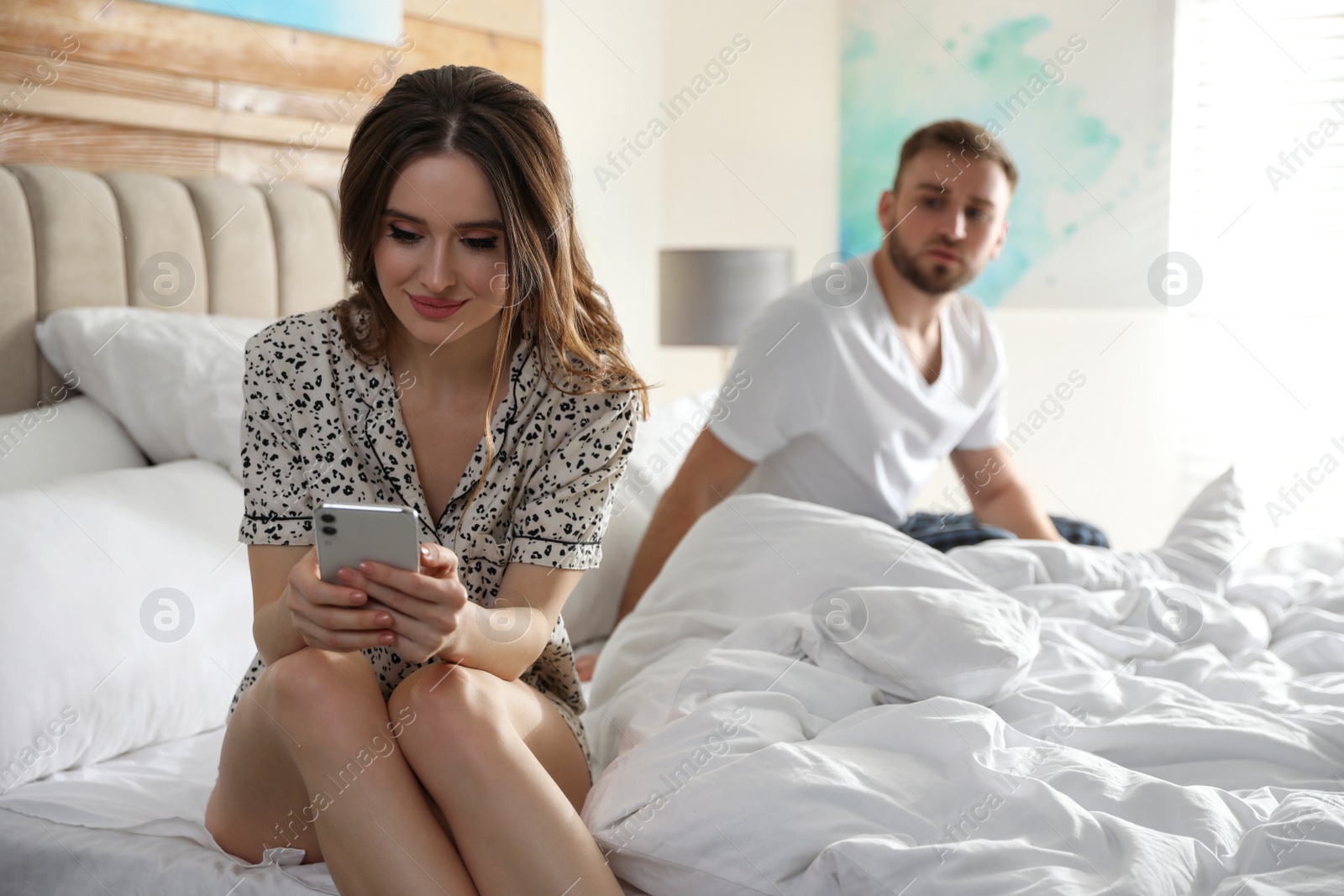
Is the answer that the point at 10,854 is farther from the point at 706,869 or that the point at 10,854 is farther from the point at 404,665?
the point at 706,869

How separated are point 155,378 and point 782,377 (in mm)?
1058

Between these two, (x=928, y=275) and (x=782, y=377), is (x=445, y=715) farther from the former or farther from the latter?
(x=928, y=275)

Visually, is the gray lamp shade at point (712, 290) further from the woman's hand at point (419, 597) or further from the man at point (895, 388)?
the woman's hand at point (419, 597)

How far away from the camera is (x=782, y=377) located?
208 centimetres

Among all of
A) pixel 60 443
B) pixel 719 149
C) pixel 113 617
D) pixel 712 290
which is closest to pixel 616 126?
pixel 719 149

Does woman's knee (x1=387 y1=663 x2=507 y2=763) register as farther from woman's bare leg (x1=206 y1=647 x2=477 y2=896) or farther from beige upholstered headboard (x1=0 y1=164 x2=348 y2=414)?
beige upholstered headboard (x1=0 y1=164 x2=348 y2=414)

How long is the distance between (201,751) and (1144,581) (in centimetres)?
135

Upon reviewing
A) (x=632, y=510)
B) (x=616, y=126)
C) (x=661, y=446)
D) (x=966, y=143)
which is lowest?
(x=632, y=510)

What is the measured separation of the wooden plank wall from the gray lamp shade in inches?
40.7

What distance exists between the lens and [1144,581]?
5.58 feet

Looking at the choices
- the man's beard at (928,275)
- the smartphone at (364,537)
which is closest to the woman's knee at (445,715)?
the smartphone at (364,537)

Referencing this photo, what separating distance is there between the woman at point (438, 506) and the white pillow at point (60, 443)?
51 cm

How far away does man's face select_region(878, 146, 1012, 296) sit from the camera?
7.19ft

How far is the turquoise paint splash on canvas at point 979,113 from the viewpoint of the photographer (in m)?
3.61
